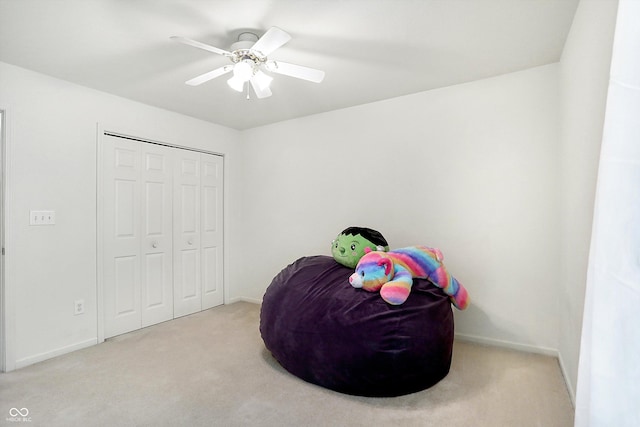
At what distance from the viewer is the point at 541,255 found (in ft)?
8.52

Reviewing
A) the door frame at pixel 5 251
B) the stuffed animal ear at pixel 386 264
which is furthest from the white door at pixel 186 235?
the stuffed animal ear at pixel 386 264

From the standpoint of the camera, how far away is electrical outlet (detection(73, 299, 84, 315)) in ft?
9.21

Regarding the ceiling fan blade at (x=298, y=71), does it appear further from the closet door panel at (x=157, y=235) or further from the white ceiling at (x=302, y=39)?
the closet door panel at (x=157, y=235)

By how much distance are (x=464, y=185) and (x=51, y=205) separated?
3505 millimetres

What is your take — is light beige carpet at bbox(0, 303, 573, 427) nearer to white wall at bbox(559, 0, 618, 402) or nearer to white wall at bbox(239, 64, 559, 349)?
white wall at bbox(559, 0, 618, 402)

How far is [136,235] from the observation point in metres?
3.30

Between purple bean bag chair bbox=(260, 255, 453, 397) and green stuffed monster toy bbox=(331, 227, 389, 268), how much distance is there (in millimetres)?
364

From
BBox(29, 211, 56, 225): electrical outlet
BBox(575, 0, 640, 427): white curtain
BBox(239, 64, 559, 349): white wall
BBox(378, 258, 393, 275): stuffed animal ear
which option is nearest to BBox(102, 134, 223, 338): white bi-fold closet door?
BBox(29, 211, 56, 225): electrical outlet

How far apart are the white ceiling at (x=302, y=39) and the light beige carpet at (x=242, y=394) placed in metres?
2.28

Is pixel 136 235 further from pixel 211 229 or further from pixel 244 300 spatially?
pixel 244 300

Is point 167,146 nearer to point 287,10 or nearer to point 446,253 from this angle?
point 287,10

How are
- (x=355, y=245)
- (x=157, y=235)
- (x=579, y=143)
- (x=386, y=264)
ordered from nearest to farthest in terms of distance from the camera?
(x=579, y=143) < (x=386, y=264) < (x=355, y=245) < (x=157, y=235)

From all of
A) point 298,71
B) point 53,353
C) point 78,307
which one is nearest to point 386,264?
point 298,71

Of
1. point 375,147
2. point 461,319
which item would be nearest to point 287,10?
point 375,147
